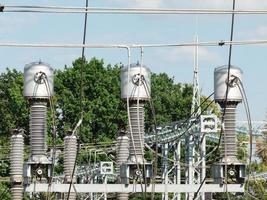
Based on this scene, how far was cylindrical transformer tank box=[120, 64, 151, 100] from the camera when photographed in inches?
489

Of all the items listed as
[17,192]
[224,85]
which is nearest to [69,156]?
[17,192]

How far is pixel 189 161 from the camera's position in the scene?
3219 centimetres

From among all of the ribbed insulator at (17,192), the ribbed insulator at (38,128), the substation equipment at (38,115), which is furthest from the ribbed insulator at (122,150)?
the ribbed insulator at (17,192)

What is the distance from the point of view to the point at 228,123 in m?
12.0

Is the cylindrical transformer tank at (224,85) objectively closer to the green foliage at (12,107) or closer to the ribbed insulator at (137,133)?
the ribbed insulator at (137,133)

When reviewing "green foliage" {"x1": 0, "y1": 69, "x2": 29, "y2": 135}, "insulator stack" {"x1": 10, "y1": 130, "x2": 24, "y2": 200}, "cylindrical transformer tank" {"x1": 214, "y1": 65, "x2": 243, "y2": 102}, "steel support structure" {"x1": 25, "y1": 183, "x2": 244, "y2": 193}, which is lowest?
"steel support structure" {"x1": 25, "y1": 183, "x2": 244, "y2": 193}

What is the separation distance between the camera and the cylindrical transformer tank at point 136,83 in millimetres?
12430

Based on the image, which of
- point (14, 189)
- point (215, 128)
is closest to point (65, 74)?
point (215, 128)

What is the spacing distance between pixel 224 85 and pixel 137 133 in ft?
3.66

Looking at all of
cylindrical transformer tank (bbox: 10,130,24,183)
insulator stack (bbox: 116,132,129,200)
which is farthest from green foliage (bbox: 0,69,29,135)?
insulator stack (bbox: 116,132,129,200)

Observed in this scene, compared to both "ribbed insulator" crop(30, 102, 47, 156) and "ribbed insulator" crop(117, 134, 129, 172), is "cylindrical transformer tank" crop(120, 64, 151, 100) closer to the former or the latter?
"ribbed insulator" crop(30, 102, 47, 156)

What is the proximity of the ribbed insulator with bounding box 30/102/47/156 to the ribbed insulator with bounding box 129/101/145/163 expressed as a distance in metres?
1.00

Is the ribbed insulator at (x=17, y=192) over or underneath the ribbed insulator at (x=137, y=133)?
underneath

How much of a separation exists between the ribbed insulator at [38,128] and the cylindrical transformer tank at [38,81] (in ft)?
0.41
